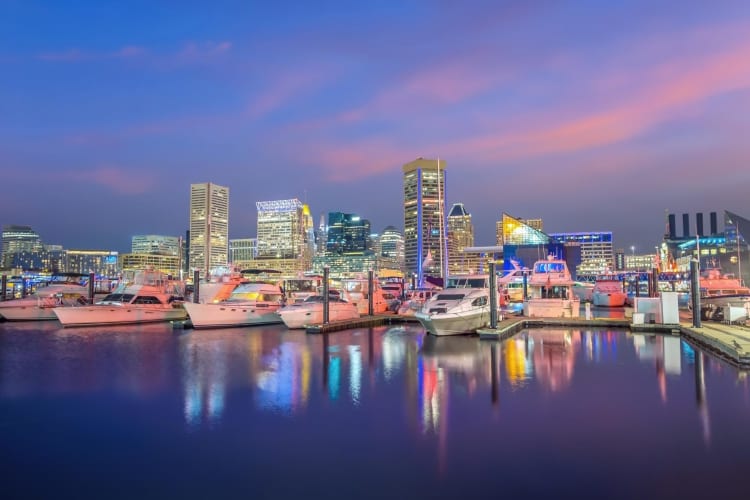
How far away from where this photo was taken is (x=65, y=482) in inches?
336

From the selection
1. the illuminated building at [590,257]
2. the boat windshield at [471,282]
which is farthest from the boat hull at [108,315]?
the illuminated building at [590,257]

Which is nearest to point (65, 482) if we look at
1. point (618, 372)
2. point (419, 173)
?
point (618, 372)

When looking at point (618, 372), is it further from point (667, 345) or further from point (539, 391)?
point (667, 345)

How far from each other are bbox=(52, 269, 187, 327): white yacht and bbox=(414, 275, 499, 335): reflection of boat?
77.4 ft

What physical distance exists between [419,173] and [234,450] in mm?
167522

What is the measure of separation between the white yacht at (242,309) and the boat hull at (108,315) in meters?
6.29

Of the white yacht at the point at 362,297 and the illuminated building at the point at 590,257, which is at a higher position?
the illuminated building at the point at 590,257

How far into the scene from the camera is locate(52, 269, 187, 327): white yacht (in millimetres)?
34719

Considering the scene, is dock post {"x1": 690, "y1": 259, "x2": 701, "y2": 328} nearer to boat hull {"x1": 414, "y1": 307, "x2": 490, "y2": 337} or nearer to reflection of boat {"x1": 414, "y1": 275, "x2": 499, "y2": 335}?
reflection of boat {"x1": 414, "y1": 275, "x2": 499, "y2": 335}

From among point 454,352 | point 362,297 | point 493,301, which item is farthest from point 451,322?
point 362,297

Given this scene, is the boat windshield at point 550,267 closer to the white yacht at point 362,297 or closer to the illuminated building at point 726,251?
the white yacht at point 362,297

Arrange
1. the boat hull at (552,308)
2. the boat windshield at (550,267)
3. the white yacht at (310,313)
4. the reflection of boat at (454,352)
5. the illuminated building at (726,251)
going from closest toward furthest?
1. the reflection of boat at (454,352)
2. the white yacht at (310,313)
3. the boat hull at (552,308)
4. the boat windshield at (550,267)
5. the illuminated building at (726,251)

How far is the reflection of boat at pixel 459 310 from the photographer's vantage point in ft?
86.8

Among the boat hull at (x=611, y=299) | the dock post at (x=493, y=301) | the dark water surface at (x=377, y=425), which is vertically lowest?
the dark water surface at (x=377, y=425)
